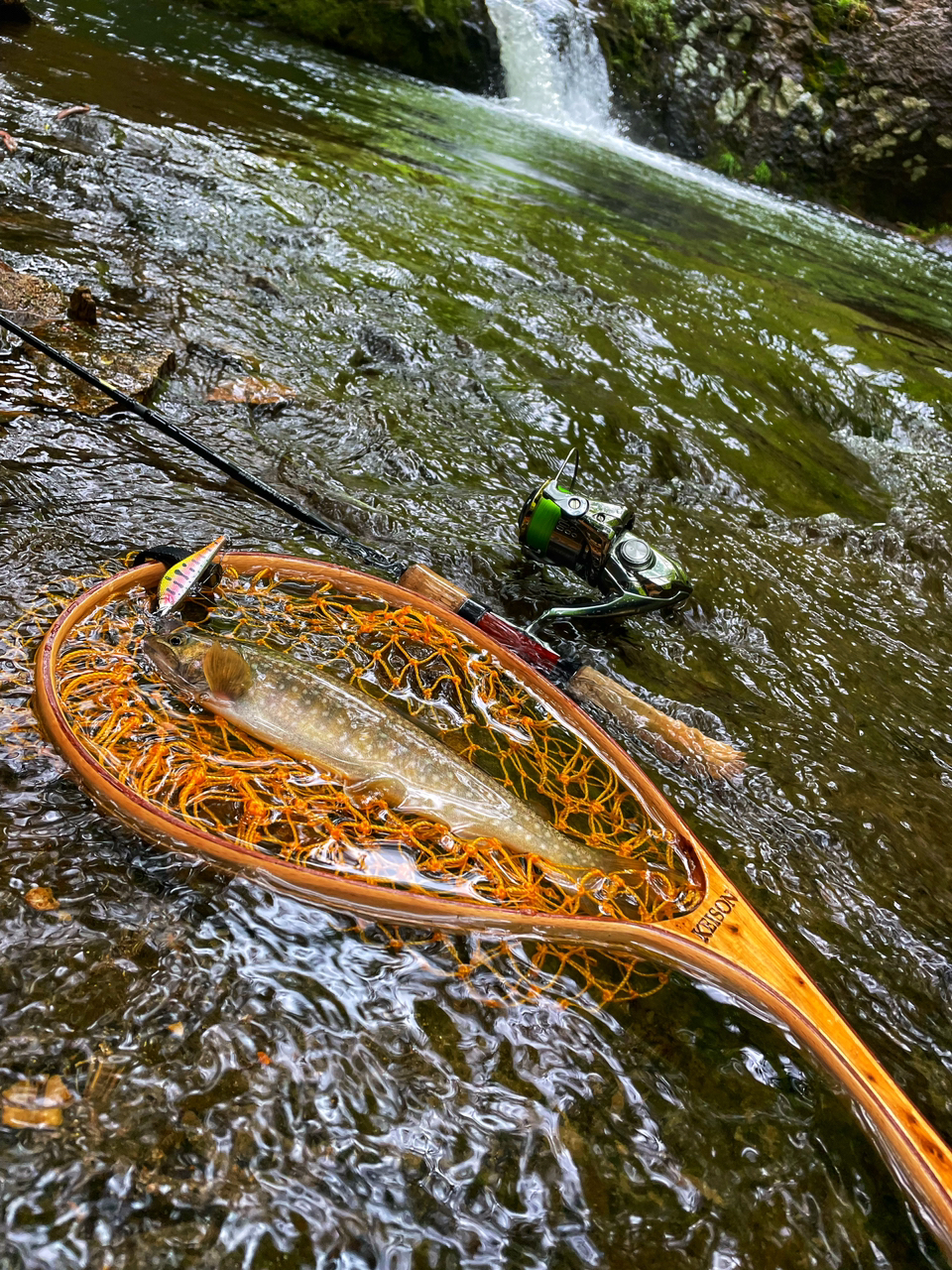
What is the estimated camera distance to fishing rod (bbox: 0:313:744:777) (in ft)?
11.4

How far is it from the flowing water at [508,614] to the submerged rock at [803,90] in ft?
46.4

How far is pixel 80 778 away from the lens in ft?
8.00

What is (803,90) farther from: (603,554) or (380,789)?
(380,789)

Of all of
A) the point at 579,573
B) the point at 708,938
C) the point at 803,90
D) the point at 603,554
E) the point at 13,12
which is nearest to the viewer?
the point at 708,938

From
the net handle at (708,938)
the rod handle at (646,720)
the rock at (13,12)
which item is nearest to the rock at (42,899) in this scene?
the net handle at (708,938)

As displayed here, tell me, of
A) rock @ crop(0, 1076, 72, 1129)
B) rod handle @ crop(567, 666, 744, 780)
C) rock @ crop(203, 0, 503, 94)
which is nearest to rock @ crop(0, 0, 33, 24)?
rock @ crop(203, 0, 503, 94)

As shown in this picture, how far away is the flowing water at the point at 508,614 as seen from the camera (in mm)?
1953

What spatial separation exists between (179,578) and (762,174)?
948 inches

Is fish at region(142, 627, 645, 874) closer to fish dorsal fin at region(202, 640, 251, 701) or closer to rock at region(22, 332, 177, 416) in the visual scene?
fish dorsal fin at region(202, 640, 251, 701)

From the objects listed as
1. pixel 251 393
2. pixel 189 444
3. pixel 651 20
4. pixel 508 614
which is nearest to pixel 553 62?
pixel 651 20

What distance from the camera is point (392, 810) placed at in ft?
8.86

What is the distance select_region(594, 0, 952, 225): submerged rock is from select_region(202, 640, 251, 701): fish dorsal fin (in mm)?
23623

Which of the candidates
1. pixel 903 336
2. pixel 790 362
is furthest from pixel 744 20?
pixel 790 362

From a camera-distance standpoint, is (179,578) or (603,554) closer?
(179,578)
